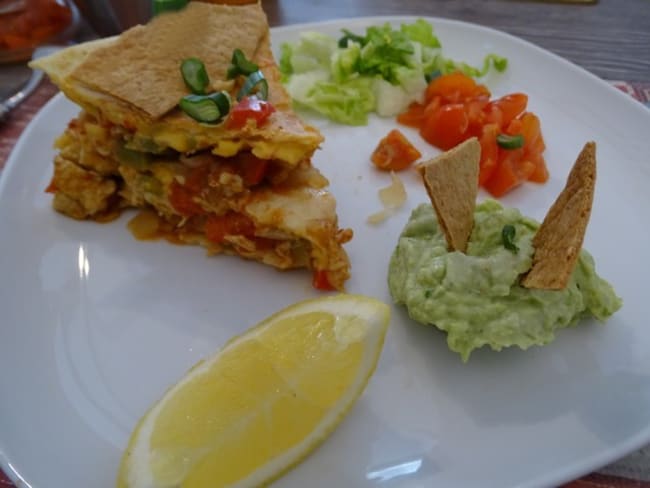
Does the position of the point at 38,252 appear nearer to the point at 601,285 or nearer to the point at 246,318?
the point at 246,318

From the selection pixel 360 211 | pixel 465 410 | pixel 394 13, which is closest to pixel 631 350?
pixel 465 410

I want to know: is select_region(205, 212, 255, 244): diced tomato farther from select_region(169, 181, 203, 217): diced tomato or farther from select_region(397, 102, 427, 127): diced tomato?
select_region(397, 102, 427, 127): diced tomato

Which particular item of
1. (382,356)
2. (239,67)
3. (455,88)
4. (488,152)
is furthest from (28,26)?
(382,356)

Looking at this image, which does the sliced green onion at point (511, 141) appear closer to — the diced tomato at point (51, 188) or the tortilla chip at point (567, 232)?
the tortilla chip at point (567, 232)

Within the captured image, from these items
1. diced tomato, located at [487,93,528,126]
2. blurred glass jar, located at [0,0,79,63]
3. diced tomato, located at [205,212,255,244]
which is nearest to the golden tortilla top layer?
diced tomato, located at [205,212,255,244]

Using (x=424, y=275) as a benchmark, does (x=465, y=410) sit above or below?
below

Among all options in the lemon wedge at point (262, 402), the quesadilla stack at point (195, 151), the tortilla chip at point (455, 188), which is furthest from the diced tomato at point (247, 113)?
the lemon wedge at point (262, 402)

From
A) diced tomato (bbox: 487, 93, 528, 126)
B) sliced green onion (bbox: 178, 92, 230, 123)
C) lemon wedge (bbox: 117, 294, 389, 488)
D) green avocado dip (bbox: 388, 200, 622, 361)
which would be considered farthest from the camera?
diced tomato (bbox: 487, 93, 528, 126)
